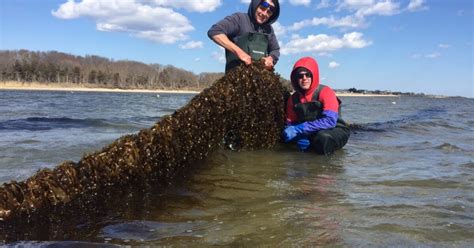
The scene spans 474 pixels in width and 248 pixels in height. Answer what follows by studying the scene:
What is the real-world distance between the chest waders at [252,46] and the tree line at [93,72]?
388 feet

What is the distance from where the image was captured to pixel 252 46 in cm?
693

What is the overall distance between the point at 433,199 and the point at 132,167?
2.99 metres

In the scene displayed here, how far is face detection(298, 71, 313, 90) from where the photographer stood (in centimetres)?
695

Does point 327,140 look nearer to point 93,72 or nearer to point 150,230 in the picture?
point 150,230

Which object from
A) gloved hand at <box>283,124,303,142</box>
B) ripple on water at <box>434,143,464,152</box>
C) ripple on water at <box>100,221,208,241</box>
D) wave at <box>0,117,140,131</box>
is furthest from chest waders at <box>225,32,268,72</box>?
wave at <box>0,117,140,131</box>

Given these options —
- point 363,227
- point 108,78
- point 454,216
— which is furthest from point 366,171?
point 108,78

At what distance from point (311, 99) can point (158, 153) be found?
3366mm

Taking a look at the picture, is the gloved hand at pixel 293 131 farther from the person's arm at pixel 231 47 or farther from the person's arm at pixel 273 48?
the person's arm at pixel 231 47

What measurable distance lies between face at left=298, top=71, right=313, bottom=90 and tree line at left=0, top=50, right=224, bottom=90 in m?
118

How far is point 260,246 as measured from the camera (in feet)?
9.61

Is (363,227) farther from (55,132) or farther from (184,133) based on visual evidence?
(55,132)

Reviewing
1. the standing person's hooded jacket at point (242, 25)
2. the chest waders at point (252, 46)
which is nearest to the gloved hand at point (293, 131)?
the chest waders at point (252, 46)

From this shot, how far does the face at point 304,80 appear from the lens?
22.8ft

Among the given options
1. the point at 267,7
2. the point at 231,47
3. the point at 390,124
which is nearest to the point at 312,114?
the point at 231,47
